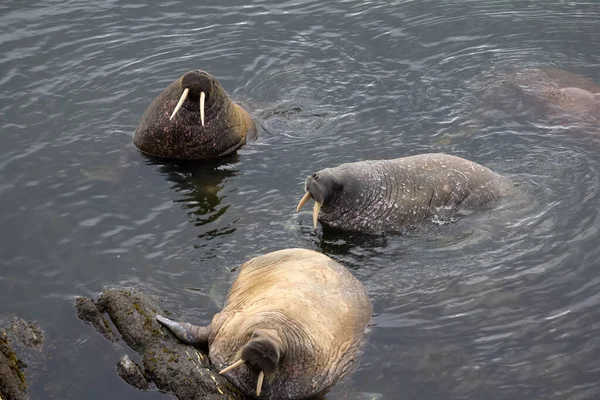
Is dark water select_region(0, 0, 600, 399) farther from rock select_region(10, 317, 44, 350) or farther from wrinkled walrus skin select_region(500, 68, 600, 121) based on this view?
wrinkled walrus skin select_region(500, 68, 600, 121)

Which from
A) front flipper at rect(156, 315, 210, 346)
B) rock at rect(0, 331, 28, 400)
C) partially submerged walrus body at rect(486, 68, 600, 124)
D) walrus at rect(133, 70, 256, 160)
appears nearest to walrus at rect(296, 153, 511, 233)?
walrus at rect(133, 70, 256, 160)

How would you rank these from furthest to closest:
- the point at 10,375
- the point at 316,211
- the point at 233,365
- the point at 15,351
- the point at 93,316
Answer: the point at 316,211, the point at 93,316, the point at 15,351, the point at 10,375, the point at 233,365

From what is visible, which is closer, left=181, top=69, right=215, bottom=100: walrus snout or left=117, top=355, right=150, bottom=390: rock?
left=117, top=355, right=150, bottom=390: rock

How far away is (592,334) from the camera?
937cm

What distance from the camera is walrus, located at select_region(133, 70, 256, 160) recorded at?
12.5 meters

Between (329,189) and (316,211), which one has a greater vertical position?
(329,189)

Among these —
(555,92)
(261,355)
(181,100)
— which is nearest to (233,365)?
(261,355)

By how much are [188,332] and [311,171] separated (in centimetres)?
427

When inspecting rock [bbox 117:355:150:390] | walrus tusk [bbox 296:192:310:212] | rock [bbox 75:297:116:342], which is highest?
walrus tusk [bbox 296:192:310:212]

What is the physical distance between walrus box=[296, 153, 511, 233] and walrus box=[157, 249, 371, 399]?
1626mm

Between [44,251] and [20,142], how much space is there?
297 cm

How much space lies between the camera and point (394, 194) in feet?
36.3

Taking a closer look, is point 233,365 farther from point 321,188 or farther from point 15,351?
point 321,188

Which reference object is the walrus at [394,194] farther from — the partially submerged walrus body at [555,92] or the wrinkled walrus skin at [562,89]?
the wrinkled walrus skin at [562,89]
